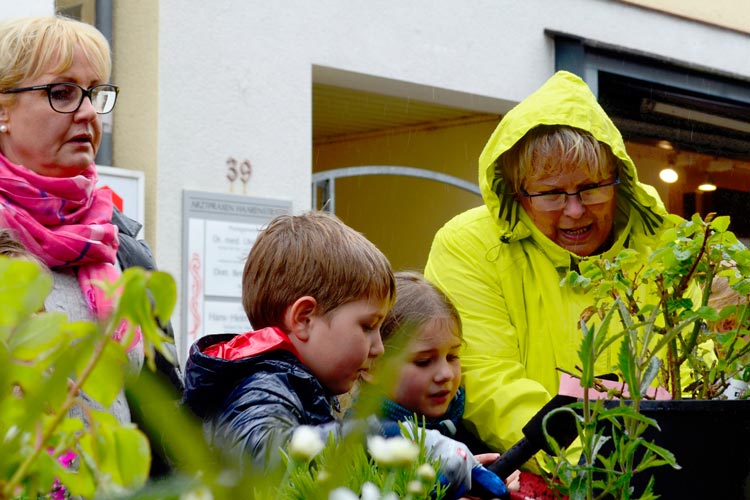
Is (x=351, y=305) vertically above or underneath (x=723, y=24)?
underneath

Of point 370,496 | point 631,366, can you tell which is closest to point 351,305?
point 631,366

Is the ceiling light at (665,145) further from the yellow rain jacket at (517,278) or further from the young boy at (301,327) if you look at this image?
the young boy at (301,327)

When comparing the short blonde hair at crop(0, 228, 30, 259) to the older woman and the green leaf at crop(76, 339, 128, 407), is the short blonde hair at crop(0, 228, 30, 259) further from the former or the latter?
the green leaf at crop(76, 339, 128, 407)

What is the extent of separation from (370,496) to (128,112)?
5767mm

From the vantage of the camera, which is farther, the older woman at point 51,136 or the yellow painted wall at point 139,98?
the yellow painted wall at point 139,98

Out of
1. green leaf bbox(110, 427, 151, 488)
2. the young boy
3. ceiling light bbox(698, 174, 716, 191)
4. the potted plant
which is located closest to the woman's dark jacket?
the young boy

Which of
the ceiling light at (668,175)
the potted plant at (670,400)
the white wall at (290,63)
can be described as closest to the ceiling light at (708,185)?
the ceiling light at (668,175)

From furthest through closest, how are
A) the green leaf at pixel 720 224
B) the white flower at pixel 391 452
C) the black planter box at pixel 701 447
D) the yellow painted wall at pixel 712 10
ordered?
the yellow painted wall at pixel 712 10
the green leaf at pixel 720 224
the black planter box at pixel 701 447
the white flower at pixel 391 452

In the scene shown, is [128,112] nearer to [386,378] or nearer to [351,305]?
[351,305]

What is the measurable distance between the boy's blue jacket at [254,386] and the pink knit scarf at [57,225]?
0.41m

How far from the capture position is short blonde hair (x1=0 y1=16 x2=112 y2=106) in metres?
2.33

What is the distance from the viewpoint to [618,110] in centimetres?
880

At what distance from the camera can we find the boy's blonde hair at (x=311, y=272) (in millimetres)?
2135

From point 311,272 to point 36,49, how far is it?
0.70 m
